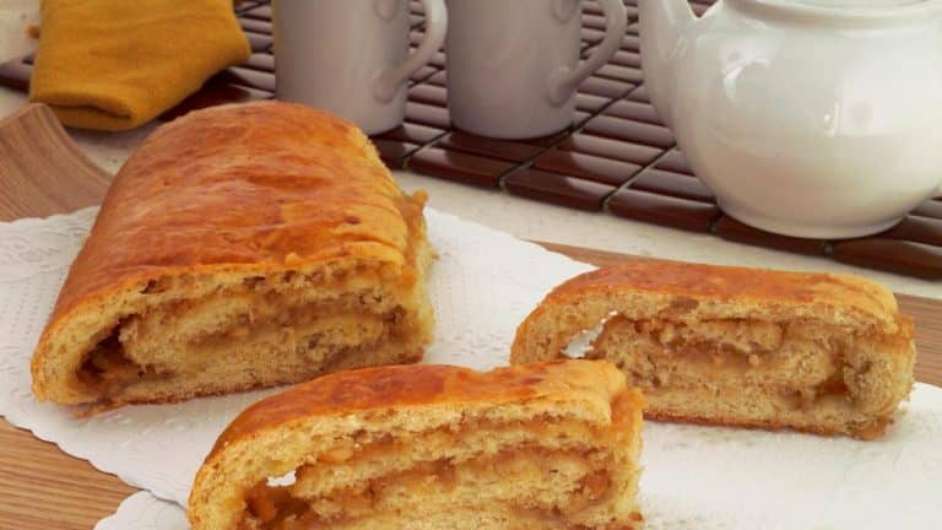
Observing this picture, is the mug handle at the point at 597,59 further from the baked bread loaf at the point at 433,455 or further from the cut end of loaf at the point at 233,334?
the baked bread loaf at the point at 433,455

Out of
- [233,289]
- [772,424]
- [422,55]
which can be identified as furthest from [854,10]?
[233,289]

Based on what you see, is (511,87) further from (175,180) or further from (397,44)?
(175,180)

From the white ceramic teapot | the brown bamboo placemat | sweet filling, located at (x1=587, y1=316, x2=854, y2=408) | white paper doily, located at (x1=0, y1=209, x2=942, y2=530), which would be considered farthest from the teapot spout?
sweet filling, located at (x1=587, y1=316, x2=854, y2=408)

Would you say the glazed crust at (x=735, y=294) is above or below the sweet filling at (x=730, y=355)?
above

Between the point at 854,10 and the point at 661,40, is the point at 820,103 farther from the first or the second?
the point at 661,40

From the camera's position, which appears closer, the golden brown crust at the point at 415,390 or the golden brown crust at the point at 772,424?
the golden brown crust at the point at 415,390

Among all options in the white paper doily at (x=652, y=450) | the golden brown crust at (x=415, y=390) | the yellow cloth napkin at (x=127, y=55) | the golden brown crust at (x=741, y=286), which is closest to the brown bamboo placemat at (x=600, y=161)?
the yellow cloth napkin at (x=127, y=55)

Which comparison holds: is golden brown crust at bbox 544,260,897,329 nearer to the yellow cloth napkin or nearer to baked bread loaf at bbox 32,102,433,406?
baked bread loaf at bbox 32,102,433,406
